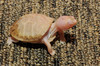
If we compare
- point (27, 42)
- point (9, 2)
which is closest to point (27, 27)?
point (27, 42)

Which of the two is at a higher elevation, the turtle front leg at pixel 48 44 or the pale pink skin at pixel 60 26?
the pale pink skin at pixel 60 26

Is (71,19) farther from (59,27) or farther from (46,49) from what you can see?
(46,49)

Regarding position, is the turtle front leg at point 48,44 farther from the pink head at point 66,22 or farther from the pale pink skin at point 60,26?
the pink head at point 66,22

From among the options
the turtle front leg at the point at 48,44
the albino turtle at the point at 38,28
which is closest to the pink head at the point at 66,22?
the albino turtle at the point at 38,28

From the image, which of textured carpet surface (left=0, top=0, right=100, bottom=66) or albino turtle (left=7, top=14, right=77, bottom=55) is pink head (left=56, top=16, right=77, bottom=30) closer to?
albino turtle (left=7, top=14, right=77, bottom=55)

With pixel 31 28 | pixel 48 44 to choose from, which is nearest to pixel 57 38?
pixel 48 44

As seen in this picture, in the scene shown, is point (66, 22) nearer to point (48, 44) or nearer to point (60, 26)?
point (60, 26)
